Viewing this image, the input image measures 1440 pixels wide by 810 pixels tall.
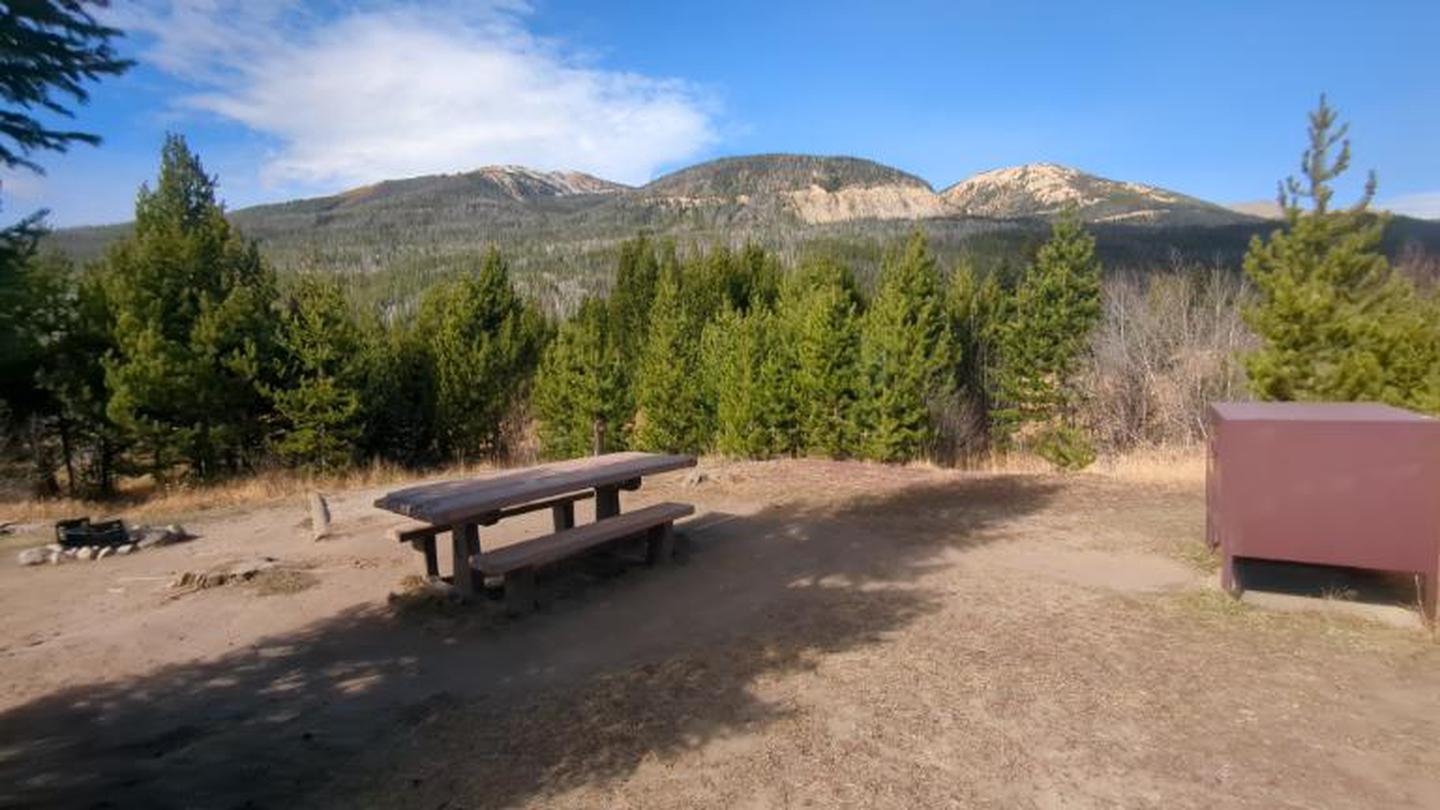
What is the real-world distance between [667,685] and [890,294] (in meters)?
17.4

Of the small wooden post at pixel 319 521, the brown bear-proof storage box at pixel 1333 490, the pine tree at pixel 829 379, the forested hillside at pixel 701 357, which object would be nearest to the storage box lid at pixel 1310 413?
the brown bear-proof storage box at pixel 1333 490

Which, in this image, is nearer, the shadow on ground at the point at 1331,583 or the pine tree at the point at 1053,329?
the shadow on ground at the point at 1331,583

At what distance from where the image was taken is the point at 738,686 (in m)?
4.61

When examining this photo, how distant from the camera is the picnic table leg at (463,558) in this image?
635 centimetres

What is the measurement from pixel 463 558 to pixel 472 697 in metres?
1.79

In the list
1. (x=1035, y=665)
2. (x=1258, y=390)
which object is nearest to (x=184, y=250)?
(x=1035, y=665)

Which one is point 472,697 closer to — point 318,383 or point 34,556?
point 34,556

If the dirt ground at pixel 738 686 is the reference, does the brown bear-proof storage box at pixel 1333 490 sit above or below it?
above

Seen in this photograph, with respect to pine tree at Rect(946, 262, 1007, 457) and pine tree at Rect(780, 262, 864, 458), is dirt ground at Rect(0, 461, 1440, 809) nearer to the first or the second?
pine tree at Rect(780, 262, 864, 458)

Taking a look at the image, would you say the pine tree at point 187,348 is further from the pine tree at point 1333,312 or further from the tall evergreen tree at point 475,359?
the pine tree at point 1333,312

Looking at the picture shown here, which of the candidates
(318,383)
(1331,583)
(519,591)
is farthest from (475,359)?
(1331,583)

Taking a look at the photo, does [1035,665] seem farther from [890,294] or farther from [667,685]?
[890,294]

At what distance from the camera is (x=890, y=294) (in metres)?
20.8

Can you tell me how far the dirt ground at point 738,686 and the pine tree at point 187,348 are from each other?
31.1 feet
